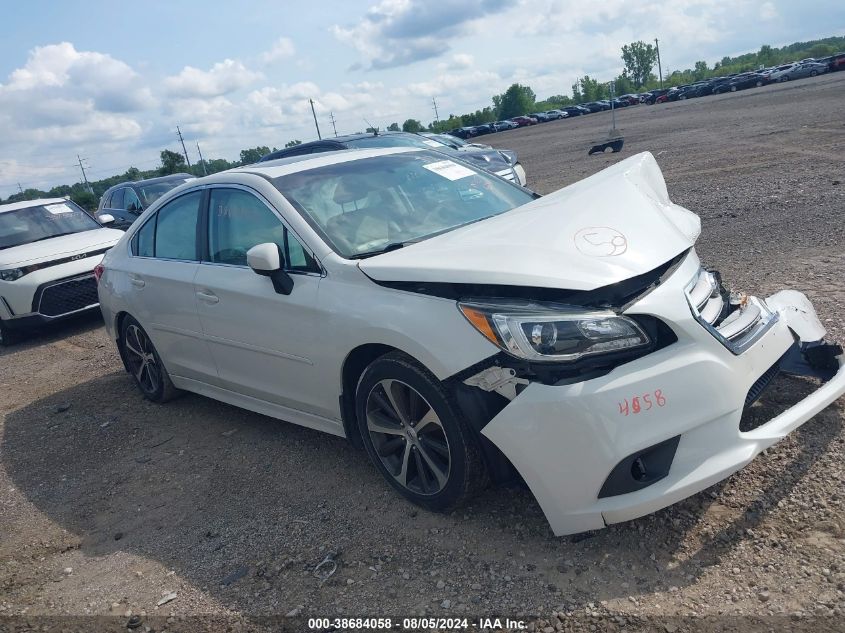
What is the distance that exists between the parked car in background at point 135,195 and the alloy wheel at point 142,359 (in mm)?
7290

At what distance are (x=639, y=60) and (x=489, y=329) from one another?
13572 cm

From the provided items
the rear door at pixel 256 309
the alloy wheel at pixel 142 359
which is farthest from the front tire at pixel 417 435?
the alloy wheel at pixel 142 359

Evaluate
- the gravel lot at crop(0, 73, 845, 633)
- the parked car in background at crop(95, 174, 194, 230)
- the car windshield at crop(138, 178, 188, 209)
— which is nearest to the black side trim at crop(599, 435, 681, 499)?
the gravel lot at crop(0, 73, 845, 633)

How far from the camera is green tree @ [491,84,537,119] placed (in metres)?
109

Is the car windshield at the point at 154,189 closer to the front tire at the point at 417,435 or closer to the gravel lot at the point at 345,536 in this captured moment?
the gravel lot at the point at 345,536

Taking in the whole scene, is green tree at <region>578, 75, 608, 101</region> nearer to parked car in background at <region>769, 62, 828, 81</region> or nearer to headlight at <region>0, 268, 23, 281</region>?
parked car in background at <region>769, 62, 828, 81</region>

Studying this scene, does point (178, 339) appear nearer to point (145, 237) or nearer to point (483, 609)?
point (145, 237)

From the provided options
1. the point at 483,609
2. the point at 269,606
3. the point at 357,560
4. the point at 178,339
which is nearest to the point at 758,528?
the point at 483,609

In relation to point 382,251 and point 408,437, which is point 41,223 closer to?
point 382,251

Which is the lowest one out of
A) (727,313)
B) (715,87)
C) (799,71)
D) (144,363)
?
(715,87)

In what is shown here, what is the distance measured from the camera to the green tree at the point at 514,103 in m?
109

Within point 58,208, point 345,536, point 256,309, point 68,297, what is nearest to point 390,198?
point 256,309

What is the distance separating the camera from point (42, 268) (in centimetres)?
851

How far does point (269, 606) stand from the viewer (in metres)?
2.94
